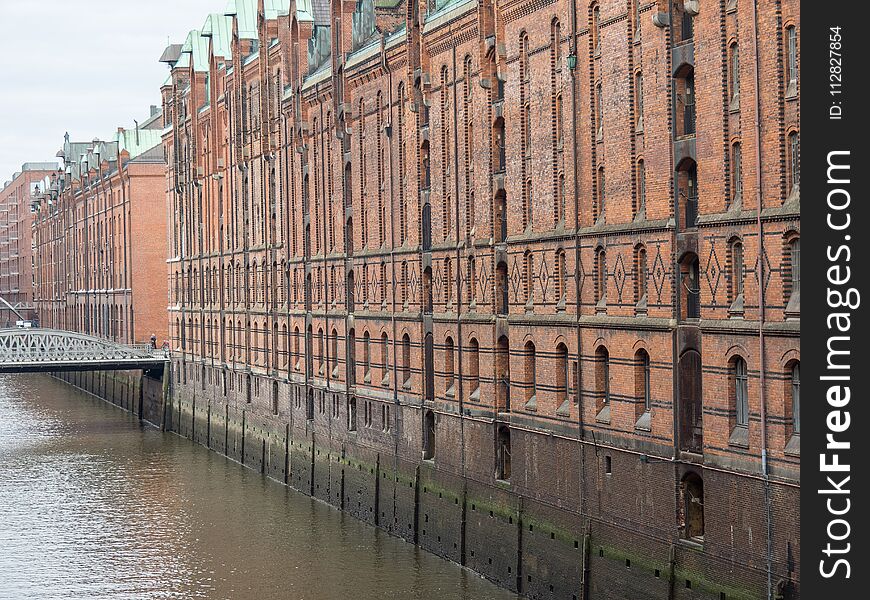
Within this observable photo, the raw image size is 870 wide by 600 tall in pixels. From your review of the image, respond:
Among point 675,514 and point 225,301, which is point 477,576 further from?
point 225,301

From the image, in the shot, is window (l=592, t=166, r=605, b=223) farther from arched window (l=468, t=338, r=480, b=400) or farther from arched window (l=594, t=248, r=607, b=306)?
arched window (l=468, t=338, r=480, b=400)

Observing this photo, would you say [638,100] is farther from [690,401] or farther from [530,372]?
[530,372]

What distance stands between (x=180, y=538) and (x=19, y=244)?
384 feet

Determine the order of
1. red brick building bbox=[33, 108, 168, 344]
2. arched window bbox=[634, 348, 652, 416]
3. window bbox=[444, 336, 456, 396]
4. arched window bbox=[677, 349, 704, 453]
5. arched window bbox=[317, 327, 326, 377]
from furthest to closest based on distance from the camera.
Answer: red brick building bbox=[33, 108, 168, 344], arched window bbox=[317, 327, 326, 377], window bbox=[444, 336, 456, 396], arched window bbox=[634, 348, 652, 416], arched window bbox=[677, 349, 704, 453]

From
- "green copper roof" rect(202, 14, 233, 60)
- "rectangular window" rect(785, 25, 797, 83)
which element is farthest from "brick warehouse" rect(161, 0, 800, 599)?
"green copper roof" rect(202, 14, 233, 60)

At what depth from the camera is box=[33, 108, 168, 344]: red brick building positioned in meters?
85.4

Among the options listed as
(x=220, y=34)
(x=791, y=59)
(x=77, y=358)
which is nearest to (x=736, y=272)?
(x=791, y=59)

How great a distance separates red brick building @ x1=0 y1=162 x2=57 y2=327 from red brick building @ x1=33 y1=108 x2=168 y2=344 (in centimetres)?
2428

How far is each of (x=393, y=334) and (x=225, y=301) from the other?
74.1ft

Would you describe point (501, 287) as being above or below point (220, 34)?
below

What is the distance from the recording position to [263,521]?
4350 centimetres

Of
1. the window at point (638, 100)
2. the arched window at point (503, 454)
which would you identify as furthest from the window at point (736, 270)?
the arched window at point (503, 454)

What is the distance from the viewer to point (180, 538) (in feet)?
136
